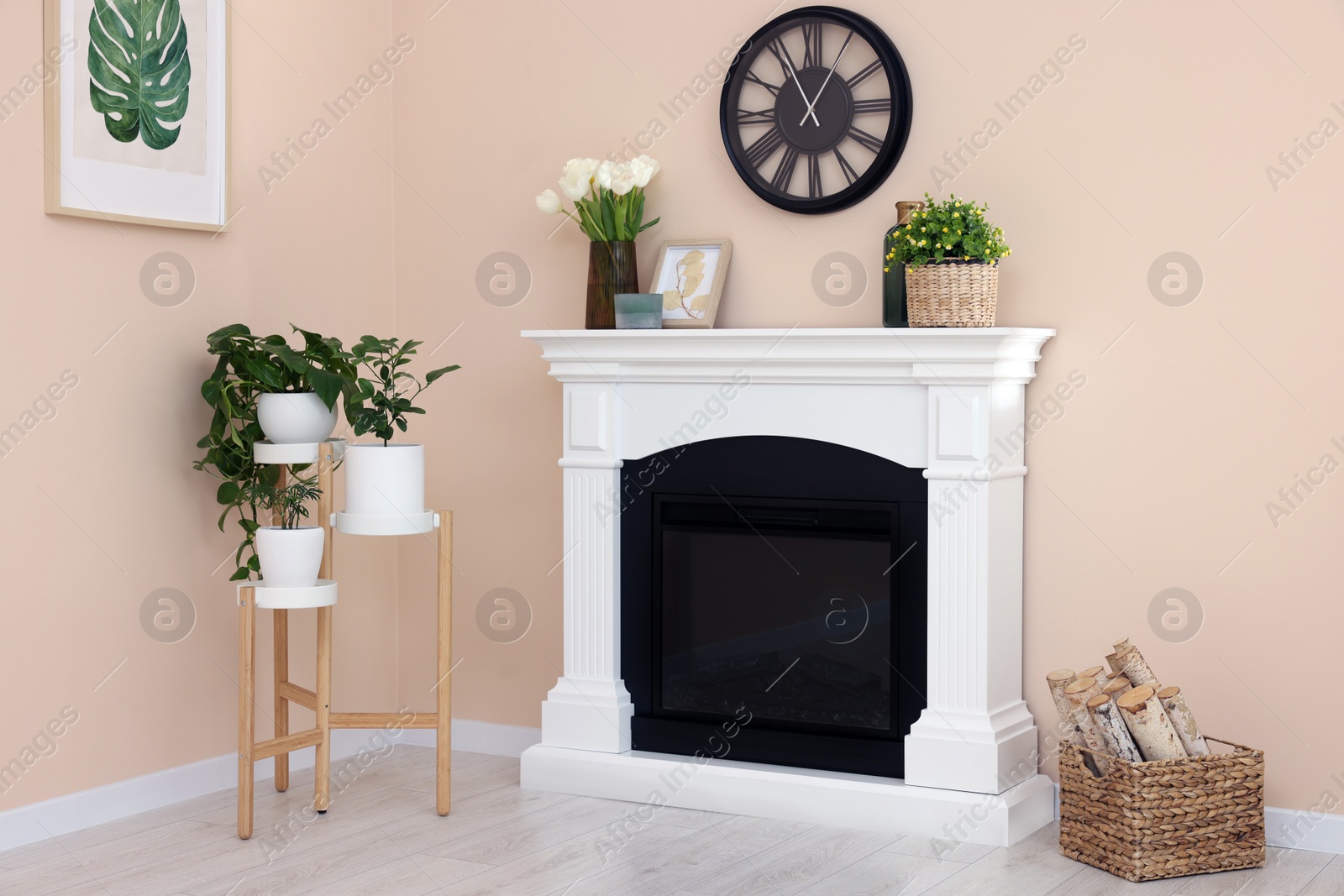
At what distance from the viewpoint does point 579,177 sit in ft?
11.7

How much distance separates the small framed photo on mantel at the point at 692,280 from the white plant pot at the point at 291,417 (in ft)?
3.15

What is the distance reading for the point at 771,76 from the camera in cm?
353

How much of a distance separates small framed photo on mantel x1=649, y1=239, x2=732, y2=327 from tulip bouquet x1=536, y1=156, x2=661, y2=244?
0.13 m

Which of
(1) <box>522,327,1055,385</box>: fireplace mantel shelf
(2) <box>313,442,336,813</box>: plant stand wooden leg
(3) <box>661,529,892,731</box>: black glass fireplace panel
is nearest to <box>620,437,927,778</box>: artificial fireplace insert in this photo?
(3) <box>661,529,892,731</box>: black glass fireplace panel

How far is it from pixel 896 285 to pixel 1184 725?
4.07 feet

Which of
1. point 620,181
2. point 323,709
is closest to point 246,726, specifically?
point 323,709

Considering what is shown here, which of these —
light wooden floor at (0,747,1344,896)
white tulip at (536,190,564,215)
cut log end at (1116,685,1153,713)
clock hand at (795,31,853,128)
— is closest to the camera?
light wooden floor at (0,747,1344,896)

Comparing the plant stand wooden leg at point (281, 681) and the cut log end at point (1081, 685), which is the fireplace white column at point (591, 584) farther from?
the cut log end at point (1081, 685)

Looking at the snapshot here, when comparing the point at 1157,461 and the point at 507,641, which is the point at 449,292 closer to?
the point at 507,641

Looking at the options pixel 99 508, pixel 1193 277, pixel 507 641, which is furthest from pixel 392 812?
pixel 1193 277

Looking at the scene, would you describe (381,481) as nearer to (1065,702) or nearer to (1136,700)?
(1065,702)

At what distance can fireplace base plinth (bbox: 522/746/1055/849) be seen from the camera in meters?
3.08

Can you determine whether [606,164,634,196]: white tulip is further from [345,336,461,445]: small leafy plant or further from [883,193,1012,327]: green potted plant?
[883,193,1012,327]: green potted plant

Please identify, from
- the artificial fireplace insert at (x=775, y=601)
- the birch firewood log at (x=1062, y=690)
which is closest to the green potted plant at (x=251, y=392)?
the artificial fireplace insert at (x=775, y=601)
